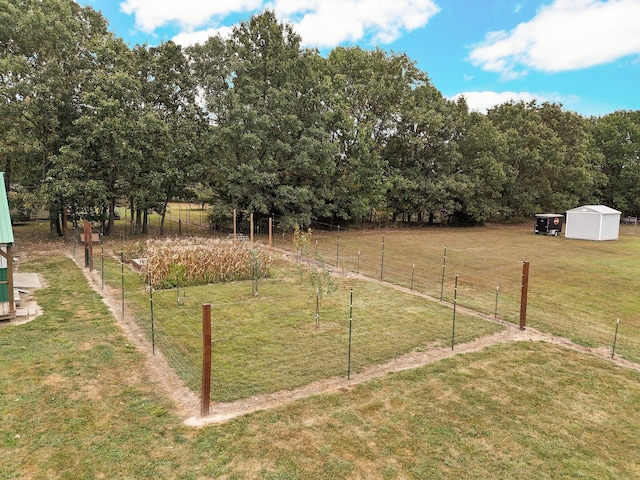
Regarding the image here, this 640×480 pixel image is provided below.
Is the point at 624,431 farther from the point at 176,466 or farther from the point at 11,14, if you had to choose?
the point at 11,14

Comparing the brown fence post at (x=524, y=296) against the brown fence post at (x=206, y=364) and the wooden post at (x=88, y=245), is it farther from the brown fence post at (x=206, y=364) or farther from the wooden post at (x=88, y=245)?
the wooden post at (x=88, y=245)

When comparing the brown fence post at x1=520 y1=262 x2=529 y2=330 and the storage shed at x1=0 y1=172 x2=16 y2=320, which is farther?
the brown fence post at x1=520 y1=262 x2=529 y2=330

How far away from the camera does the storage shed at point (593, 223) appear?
26.2 metres

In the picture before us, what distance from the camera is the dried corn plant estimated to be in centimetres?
1163

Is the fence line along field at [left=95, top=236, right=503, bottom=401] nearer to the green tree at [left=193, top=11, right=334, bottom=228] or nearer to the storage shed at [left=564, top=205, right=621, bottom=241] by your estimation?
the green tree at [left=193, top=11, right=334, bottom=228]

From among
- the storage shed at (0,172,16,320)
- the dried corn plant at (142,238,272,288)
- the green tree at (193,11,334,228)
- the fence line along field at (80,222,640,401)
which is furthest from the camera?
the green tree at (193,11,334,228)

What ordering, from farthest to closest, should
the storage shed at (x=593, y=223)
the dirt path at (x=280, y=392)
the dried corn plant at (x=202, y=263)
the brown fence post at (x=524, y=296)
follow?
the storage shed at (x=593, y=223) → the dried corn plant at (x=202, y=263) → the brown fence post at (x=524, y=296) → the dirt path at (x=280, y=392)

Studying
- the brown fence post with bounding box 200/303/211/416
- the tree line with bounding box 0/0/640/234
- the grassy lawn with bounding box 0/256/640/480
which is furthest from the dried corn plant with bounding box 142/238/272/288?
the tree line with bounding box 0/0/640/234

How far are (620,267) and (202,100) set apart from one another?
21.5 metres

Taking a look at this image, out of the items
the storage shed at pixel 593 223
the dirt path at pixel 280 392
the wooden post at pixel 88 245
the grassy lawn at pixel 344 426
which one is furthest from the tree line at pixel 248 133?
the grassy lawn at pixel 344 426

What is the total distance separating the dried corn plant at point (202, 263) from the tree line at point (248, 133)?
777 cm

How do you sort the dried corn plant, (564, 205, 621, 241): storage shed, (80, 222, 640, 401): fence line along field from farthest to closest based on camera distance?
(564, 205, 621, 241): storage shed → the dried corn plant → (80, 222, 640, 401): fence line along field

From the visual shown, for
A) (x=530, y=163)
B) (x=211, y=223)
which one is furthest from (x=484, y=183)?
(x=211, y=223)

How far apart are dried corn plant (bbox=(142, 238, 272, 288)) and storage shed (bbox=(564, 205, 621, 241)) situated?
2293cm
